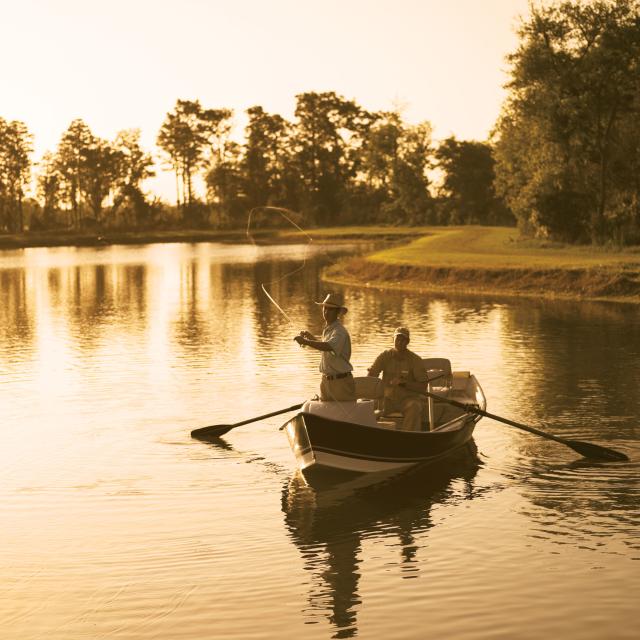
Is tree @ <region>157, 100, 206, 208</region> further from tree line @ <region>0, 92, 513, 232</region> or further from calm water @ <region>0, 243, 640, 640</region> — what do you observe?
calm water @ <region>0, 243, 640, 640</region>

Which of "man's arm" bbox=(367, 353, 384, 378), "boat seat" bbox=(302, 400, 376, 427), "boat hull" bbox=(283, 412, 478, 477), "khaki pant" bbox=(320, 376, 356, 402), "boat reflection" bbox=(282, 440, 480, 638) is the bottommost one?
"boat reflection" bbox=(282, 440, 480, 638)

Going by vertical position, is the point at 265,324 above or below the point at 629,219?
below

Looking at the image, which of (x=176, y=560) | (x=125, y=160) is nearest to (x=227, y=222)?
(x=125, y=160)

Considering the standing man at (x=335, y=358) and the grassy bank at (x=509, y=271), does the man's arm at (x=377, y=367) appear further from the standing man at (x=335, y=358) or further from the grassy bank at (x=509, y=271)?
the grassy bank at (x=509, y=271)

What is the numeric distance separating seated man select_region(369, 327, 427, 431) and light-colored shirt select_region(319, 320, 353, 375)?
1.23m

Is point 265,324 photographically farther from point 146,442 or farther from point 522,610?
point 522,610

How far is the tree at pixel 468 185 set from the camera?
13238cm

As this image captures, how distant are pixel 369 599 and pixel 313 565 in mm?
1466

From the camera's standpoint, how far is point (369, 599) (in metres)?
13.8

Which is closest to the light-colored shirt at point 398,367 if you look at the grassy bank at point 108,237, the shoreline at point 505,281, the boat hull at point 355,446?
the boat hull at point 355,446

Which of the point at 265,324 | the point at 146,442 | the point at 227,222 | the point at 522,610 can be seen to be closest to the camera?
the point at 522,610

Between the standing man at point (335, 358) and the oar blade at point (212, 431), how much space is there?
431 cm

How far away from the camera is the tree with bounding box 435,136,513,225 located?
132 meters

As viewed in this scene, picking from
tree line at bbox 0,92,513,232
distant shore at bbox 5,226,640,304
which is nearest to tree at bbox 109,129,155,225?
tree line at bbox 0,92,513,232
